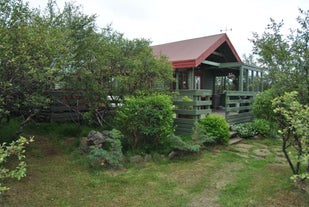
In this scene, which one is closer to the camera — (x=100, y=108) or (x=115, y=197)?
(x=115, y=197)

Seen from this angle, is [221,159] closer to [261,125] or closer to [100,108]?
[261,125]

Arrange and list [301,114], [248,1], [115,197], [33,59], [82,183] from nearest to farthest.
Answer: [301,114]
[115,197]
[82,183]
[33,59]
[248,1]

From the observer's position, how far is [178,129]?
598cm

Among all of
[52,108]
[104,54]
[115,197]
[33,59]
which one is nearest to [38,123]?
[52,108]

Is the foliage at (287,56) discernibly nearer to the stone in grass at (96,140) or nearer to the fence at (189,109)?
the fence at (189,109)

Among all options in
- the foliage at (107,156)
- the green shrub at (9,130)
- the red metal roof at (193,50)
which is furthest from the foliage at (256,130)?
the green shrub at (9,130)

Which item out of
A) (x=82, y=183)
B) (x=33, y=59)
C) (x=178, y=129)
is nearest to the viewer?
(x=82, y=183)

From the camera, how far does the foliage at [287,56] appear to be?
12.4 ft

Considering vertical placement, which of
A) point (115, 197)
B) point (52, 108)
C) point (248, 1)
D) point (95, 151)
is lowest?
point (115, 197)

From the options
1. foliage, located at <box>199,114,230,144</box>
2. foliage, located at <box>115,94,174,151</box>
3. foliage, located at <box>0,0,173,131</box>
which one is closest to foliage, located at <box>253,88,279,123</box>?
foliage, located at <box>199,114,230,144</box>

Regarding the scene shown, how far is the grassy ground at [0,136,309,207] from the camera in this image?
106 inches

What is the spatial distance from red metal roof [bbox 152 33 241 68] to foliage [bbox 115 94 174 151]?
4.01 metres

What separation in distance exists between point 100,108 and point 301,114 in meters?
4.74

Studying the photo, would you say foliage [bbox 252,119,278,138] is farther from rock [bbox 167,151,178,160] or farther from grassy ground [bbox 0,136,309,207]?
rock [bbox 167,151,178,160]
